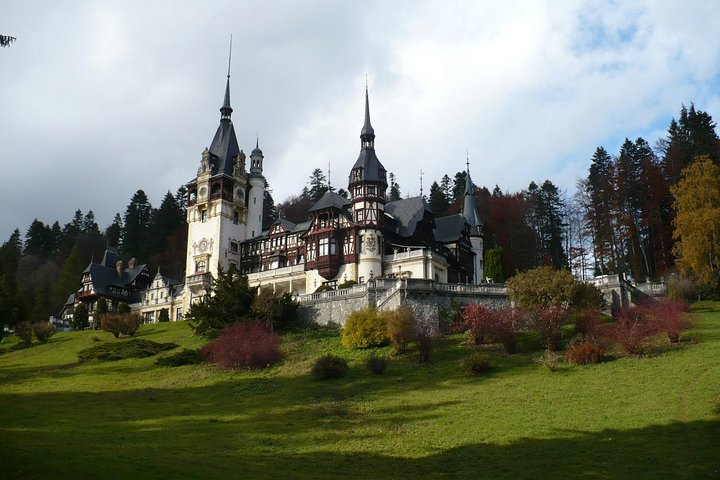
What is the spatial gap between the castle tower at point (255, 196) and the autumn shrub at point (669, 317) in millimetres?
43258

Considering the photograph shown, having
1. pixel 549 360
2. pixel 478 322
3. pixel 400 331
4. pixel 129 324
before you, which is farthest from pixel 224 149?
pixel 549 360

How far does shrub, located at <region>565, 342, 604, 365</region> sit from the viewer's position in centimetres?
3791

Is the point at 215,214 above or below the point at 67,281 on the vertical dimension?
above

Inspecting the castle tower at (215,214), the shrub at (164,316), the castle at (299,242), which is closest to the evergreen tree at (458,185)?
the castle at (299,242)

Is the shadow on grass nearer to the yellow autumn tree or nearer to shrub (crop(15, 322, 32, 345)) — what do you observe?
the yellow autumn tree

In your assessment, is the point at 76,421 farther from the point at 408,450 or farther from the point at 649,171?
the point at 649,171

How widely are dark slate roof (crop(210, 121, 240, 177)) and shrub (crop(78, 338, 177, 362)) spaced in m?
28.8

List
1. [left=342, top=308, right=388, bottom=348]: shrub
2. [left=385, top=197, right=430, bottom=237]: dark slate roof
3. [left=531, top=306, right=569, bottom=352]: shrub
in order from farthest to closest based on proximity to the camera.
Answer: [left=385, top=197, right=430, bottom=237]: dark slate roof
[left=342, top=308, right=388, bottom=348]: shrub
[left=531, top=306, right=569, bottom=352]: shrub

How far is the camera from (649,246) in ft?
218

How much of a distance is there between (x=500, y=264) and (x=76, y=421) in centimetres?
3812

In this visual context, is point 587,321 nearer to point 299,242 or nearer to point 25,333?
point 299,242

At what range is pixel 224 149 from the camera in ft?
265

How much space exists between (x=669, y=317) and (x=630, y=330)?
86.1 inches

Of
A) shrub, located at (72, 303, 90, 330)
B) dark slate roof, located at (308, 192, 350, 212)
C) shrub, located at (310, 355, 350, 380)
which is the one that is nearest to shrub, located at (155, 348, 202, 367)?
shrub, located at (310, 355, 350, 380)
